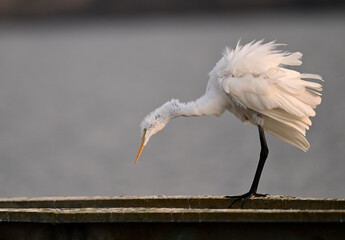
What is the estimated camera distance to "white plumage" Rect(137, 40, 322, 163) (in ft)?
25.0

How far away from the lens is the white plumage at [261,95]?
763 centimetres

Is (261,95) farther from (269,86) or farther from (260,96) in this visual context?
(269,86)

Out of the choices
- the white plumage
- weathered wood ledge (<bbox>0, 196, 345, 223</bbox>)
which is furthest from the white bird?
weathered wood ledge (<bbox>0, 196, 345, 223</bbox>)

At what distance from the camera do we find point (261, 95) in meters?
7.65

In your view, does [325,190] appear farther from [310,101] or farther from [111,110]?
[111,110]

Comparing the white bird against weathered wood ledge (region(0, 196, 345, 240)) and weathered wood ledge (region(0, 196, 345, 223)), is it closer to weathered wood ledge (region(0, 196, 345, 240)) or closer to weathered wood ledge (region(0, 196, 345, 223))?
weathered wood ledge (region(0, 196, 345, 223))

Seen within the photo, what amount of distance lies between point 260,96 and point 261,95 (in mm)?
14

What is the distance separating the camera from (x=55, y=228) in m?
5.41

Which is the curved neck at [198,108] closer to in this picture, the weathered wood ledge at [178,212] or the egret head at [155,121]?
the egret head at [155,121]

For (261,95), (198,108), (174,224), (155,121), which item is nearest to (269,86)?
(261,95)

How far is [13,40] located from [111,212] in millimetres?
42817

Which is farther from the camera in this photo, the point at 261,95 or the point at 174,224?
the point at 261,95

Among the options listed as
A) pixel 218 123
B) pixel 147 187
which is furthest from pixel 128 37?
pixel 147 187

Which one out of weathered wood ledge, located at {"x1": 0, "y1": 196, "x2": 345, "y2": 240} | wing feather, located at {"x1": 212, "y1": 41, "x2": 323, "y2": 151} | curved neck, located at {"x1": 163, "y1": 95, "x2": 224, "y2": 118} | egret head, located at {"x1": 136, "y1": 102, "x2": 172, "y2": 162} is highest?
wing feather, located at {"x1": 212, "y1": 41, "x2": 323, "y2": 151}
